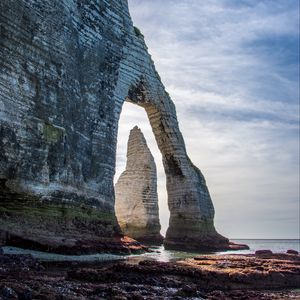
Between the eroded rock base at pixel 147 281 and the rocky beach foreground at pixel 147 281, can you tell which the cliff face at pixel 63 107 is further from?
the eroded rock base at pixel 147 281

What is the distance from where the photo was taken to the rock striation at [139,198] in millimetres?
39375

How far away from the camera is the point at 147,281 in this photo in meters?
9.91

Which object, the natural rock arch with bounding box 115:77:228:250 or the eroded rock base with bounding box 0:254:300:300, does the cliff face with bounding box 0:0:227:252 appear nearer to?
the natural rock arch with bounding box 115:77:228:250

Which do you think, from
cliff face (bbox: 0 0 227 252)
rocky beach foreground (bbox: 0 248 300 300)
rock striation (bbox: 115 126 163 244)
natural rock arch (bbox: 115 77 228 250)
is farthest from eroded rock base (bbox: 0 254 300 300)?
rock striation (bbox: 115 126 163 244)

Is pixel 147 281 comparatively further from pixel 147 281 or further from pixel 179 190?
pixel 179 190

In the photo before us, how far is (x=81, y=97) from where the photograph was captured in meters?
22.7

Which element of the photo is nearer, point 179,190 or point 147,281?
point 147,281

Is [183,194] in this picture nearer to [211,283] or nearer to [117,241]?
[117,241]

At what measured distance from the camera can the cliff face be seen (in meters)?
17.1

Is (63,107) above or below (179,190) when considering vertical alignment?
above

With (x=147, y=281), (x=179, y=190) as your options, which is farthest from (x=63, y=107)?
(x=179, y=190)

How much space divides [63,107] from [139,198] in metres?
20.3

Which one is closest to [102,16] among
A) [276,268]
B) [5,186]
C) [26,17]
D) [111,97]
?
[111,97]

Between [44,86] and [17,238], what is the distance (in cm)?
683
